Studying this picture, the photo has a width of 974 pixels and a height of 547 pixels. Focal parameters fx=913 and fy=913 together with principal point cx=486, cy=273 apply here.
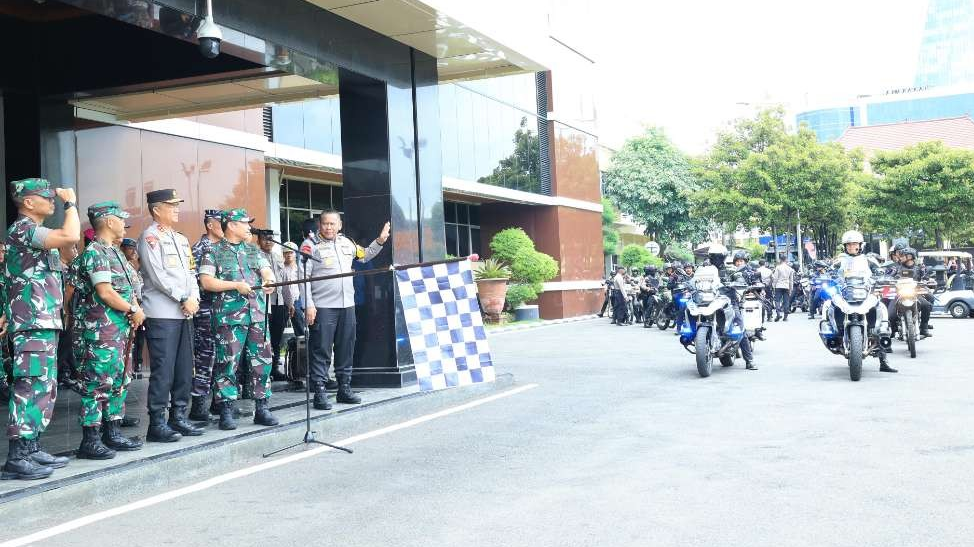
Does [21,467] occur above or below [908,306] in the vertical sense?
below

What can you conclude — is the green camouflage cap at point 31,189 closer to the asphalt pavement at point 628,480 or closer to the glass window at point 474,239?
the asphalt pavement at point 628,480

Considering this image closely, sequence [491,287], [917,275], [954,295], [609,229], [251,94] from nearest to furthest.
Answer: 1. [251,94]
2. [917,275]
3. [954,295]
4. [491,287]
5. [609,229]

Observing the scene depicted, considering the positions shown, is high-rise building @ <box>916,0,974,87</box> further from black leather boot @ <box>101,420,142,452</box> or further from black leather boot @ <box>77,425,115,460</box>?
black leather boot @ <box>77,425,115,460</box>

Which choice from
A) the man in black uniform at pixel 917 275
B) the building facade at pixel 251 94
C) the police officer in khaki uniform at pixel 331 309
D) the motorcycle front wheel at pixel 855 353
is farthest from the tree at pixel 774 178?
the police officer in khaki uniform at pixel 331 309

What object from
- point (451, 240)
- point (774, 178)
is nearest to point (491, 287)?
point (451, 240)

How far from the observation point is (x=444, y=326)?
775 cm

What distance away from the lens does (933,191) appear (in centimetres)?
4003

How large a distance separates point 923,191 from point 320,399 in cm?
A: 3848

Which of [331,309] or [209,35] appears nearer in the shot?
[209,35]

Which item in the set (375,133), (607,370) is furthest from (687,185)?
(375,133)

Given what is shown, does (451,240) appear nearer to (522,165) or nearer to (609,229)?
(522,165)

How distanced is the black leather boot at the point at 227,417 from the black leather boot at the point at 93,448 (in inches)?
45.5

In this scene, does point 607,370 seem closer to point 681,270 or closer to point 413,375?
point 413,375

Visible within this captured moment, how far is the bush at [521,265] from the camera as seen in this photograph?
→ 26875mm
